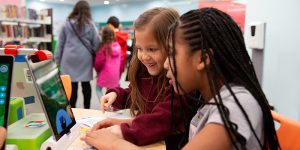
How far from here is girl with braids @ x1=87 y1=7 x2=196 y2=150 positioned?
0.91m

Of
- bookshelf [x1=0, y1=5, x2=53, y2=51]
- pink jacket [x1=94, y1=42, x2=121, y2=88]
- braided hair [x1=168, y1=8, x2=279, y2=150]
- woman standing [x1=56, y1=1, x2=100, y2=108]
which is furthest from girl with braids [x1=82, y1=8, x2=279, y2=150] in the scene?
bookshelf [x1=0, y1=5, x2=53, y2=51]

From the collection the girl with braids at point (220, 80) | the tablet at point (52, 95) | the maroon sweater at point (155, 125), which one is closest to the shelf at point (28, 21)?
the tablet at point (52, 95)

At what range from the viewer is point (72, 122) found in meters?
0.91

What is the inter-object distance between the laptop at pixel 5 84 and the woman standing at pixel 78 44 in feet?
7.32

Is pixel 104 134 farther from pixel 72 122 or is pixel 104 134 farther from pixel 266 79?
pixel 266 79

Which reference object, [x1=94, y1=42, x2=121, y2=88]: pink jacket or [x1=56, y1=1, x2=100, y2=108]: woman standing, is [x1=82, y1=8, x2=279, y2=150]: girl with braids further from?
[x1=94, y1=42, x2=121, y2=88]: pink jacket

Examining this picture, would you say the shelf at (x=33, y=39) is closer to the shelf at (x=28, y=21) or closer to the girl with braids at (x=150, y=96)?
the shelf at (x=28, y=21)

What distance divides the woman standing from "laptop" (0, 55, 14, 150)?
2.23 metres

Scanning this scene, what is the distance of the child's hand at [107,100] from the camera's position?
126 centimetres

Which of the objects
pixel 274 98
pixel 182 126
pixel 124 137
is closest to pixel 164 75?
pixel 182 126

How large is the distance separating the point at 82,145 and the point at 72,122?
0.27 ft

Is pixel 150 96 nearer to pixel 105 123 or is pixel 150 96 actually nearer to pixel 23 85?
pixel 105 123

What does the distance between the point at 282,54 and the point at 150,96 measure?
1.25 meters

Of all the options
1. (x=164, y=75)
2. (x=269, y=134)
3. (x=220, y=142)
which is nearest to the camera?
(x=220, y=142)
